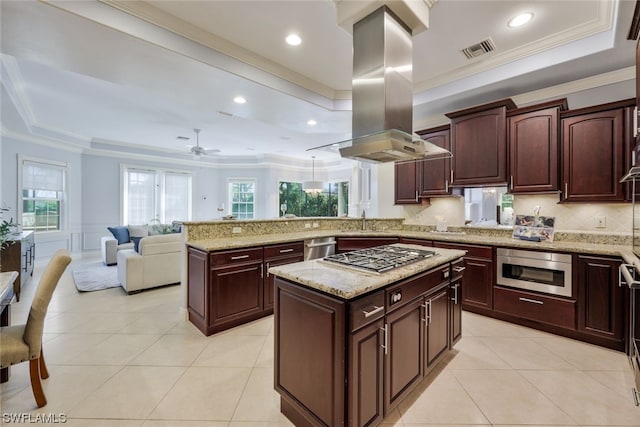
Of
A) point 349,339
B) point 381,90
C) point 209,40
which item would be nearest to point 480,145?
point 381,90

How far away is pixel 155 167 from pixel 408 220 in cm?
741

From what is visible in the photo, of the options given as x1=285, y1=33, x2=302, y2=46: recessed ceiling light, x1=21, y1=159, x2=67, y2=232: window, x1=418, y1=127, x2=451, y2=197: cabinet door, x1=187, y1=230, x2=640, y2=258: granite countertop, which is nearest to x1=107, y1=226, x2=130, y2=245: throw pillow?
x1=21, y1=159, x2=67, y2=232: window

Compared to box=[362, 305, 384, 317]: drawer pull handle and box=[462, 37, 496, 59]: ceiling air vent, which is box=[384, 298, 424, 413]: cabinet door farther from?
box=[462, 37, 496, 59]: ceiling air vent

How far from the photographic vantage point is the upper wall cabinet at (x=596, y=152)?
272 cm

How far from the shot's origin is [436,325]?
206cm

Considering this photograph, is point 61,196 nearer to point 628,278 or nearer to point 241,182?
point 241,182

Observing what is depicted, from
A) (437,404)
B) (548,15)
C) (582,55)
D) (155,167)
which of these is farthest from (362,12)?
(155,167)

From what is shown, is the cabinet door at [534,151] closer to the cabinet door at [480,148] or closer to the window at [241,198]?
the cabinet door at [480,148]

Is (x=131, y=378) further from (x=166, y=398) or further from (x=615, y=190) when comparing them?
(x=615, y=190)

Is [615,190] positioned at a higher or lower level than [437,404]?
higher

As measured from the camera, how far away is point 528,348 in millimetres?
2555

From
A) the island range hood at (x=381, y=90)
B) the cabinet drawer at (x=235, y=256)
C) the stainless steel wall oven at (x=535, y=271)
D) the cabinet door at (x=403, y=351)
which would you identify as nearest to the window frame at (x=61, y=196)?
the cabinet drawer at (x=235, y=256)

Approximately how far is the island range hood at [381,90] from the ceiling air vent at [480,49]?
122 centimetres

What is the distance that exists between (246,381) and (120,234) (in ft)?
19.7
